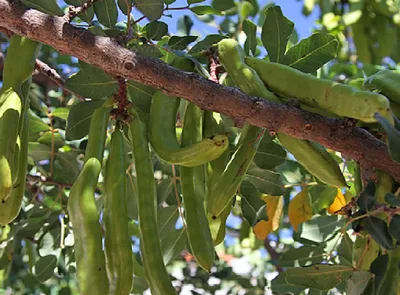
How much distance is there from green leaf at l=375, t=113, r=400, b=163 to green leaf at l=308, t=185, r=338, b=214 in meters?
0.84

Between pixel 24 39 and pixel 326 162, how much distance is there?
24.4 inches

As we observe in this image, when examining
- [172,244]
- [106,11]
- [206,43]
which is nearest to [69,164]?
[172,244]

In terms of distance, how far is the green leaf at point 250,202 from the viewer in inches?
63.9

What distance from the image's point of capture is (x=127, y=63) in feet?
3.92

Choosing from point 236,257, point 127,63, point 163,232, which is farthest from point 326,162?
point 236,257

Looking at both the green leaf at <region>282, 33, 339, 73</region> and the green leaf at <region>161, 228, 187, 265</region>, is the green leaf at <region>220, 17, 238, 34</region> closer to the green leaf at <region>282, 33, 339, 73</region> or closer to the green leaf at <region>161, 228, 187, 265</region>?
the green leaf at <region>161, 228, 187, 265</region>

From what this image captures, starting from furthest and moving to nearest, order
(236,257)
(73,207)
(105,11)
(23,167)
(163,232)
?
(236,257)
(163,232)
(105,11)
(23,167)
(73,207)

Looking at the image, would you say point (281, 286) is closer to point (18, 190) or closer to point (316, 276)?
point (316, 276)

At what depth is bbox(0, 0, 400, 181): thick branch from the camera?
1135 mm

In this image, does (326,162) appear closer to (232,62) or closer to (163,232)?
(232,62)

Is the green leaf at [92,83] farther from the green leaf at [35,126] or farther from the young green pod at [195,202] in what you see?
the green leaf at [35,126]

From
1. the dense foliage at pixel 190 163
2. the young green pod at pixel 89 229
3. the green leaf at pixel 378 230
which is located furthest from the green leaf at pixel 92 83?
the green leaf at pixel 378 230

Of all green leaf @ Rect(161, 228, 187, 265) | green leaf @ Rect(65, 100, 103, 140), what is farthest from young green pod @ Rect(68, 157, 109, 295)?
green leaf @ Rect(161, 228, 187, 265)

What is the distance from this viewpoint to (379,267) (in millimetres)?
1188
